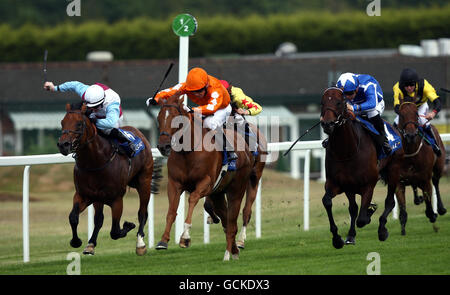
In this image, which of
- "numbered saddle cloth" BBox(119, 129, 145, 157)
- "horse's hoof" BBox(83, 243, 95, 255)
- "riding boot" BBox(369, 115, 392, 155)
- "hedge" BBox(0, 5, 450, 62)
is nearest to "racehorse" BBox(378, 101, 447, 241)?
"riding boot" BBox(369, 115, 392, 155)

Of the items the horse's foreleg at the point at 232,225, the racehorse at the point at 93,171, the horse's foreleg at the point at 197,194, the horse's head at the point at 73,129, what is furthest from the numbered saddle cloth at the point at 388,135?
the horse's head at the point at 73,129

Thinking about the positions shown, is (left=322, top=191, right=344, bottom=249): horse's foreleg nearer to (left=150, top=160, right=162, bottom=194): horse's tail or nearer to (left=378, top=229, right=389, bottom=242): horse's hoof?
(left=378, top=229, right=389, bottom=242): horse's hoof

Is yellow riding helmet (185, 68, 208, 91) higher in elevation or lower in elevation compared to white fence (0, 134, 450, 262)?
higher

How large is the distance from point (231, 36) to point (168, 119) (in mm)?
32748

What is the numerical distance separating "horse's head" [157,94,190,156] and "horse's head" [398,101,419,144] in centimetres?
296

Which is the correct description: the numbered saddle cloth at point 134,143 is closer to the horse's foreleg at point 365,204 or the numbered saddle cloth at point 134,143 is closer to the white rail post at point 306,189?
the horse's foreleg at point 365,204

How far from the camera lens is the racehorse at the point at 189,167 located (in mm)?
8125

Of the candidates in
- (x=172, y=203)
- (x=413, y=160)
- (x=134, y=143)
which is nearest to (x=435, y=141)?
(x=413, y=160)

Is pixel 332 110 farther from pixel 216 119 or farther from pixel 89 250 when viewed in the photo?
pixel 89 250

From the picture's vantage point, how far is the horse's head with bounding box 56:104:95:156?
808 centimetres

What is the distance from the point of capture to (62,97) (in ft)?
90.3

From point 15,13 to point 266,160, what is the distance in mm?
40448

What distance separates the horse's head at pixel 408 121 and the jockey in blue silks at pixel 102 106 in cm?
302
